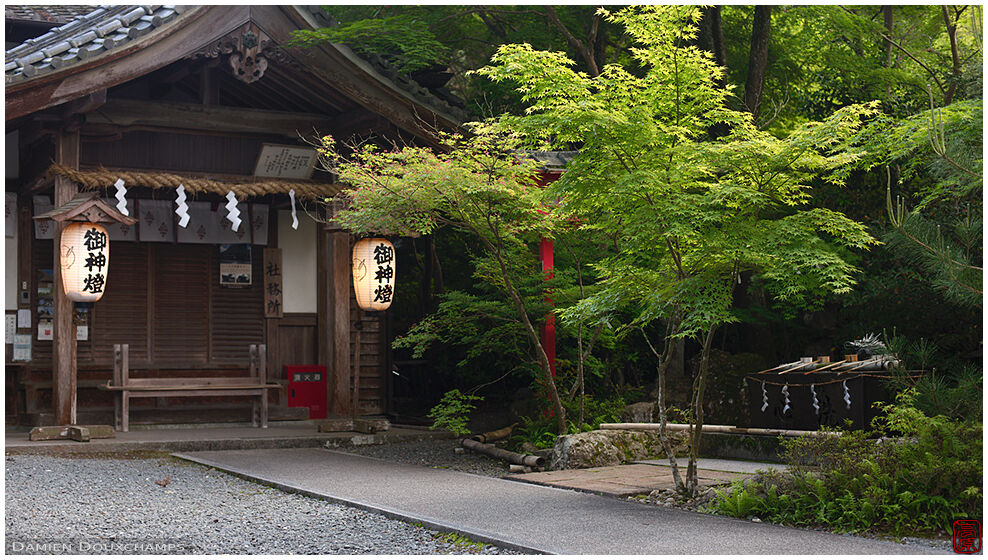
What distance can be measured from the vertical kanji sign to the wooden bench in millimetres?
756

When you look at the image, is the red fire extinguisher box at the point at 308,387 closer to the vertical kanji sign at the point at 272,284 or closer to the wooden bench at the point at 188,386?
the wooden bench at the point at 188,386

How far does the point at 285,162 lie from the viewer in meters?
14.3

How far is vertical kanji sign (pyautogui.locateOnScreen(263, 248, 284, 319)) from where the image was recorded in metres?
15.0

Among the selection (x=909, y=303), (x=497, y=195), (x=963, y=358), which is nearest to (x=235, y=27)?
(x=497, y=195)

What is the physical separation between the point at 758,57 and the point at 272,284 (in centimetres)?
911

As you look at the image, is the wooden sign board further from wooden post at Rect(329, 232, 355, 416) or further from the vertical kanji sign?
wooden post at Rect(329, 232, 355, 416)

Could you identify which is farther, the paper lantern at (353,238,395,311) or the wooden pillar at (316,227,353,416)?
the wooden pillar at (316,227,353,416)

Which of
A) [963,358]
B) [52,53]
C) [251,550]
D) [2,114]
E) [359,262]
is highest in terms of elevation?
[52,53]

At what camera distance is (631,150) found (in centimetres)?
847

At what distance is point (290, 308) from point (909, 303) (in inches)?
365

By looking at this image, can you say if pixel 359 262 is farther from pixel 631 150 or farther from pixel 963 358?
pixel 963 358

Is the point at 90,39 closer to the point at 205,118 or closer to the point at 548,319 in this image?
the point at 205,118

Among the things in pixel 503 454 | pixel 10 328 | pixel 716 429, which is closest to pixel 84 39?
pixel 10 328

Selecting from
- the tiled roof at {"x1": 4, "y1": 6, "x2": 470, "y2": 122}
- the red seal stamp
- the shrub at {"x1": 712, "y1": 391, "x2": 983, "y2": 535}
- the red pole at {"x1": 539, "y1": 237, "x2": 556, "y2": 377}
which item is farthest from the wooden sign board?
the red seal stamp
